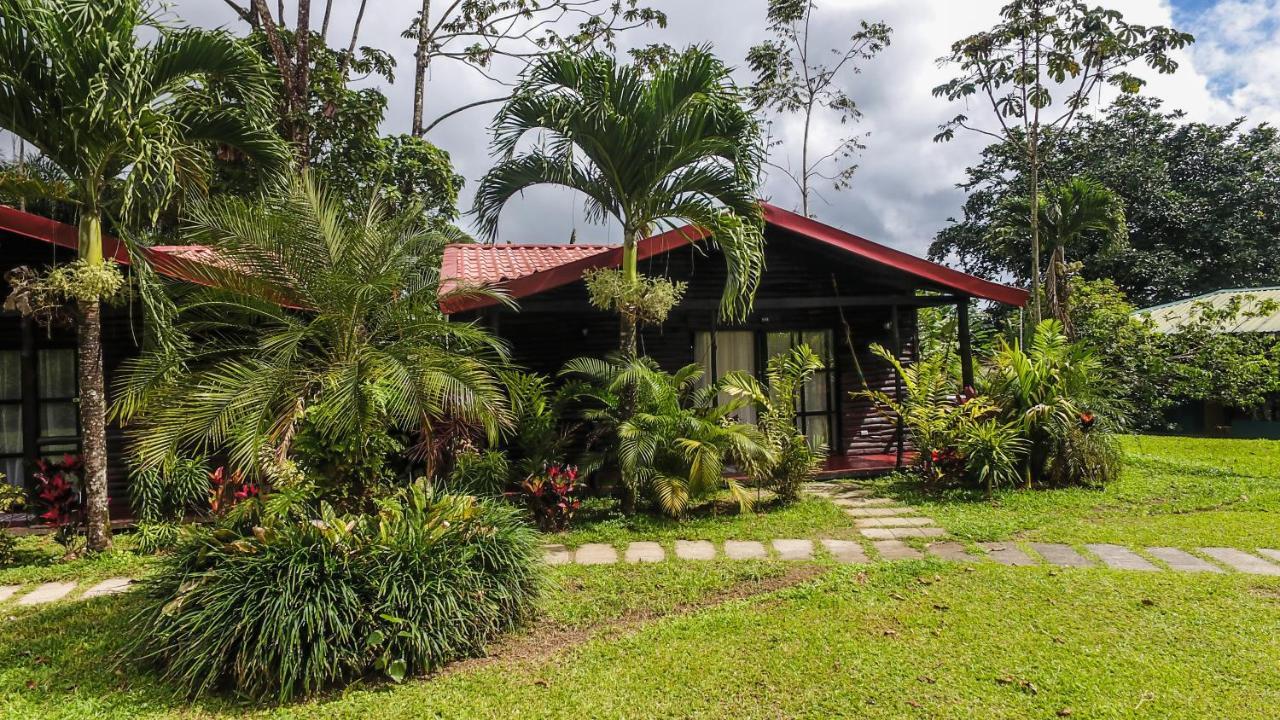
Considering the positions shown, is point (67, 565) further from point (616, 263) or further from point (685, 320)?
point (685, 320)

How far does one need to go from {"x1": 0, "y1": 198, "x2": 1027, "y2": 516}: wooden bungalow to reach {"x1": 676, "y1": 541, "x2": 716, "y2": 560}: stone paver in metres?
2.76

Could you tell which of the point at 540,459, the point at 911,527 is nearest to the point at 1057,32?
the point at 911,527

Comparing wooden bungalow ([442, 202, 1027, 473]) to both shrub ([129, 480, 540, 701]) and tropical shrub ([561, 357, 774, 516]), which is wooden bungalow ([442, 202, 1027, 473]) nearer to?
tropical shrub ([561, 357, 774, 516])

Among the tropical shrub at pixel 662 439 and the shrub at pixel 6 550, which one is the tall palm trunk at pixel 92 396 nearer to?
the shrub at pixel 6 550

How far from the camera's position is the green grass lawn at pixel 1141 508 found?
20.4 ft

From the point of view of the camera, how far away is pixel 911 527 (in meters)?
6.68

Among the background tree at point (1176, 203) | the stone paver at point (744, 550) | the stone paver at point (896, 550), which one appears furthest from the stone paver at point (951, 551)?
the background tree at point (1176, 203)

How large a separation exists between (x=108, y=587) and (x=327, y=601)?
2678mm

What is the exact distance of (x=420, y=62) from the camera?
16.2 m

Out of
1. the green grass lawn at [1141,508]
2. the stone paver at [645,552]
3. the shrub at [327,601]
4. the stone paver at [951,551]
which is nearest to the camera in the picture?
the shrub at [327,601]

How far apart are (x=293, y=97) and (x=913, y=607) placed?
1170 cm

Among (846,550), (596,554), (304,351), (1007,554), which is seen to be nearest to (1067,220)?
(1007,554)

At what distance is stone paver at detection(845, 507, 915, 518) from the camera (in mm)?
7172

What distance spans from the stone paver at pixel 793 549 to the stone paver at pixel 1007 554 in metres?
1.31
